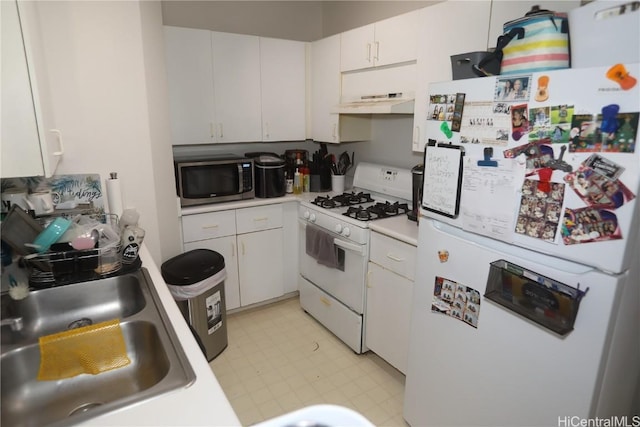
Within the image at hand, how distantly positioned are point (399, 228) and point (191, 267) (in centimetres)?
132

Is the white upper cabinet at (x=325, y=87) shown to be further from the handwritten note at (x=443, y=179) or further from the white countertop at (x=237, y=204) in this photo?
the handwritten note at (x=443, y=179)

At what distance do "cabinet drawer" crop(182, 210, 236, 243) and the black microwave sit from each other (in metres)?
0.11

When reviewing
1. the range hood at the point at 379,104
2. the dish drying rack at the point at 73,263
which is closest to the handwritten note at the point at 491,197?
the range hood at the point at 379,104

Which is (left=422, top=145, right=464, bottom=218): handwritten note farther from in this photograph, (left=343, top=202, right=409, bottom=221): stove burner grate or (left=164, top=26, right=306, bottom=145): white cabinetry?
(left=164, top=26, right=306, bottom=145): white cabinetry

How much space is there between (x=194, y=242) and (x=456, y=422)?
1.97 m

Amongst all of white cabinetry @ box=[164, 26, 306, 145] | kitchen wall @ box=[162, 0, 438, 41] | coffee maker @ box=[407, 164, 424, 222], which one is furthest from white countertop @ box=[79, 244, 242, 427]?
kitchen wall @ box=[162, 0, 438, 41]

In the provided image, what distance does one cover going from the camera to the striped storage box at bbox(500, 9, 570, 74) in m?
1.24

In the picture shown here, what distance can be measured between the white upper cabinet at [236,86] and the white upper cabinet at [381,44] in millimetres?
710

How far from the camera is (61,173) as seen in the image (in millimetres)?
1839

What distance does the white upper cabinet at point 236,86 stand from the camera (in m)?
2.82

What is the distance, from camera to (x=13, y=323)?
1.31 metres

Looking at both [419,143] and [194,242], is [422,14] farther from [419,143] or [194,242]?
[194,242]

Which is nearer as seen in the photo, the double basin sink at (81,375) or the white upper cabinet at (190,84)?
the double basin sink at (81,375)

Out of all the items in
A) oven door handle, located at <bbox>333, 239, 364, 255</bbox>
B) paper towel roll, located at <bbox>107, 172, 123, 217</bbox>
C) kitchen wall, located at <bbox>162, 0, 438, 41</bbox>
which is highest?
kitchen wall, located at <bbox>162, 0, 438, 41</bbox>
